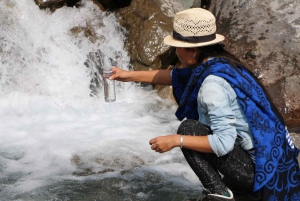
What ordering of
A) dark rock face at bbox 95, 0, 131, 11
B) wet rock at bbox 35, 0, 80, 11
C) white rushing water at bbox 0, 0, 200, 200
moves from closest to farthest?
white rushing water at bbox 0, 0, 200, 200, wet rock at bbox 35, 0, 80, 11, dark rock face at bbox 95, 0, 131, 11

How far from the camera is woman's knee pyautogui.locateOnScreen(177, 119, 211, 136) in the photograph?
3.36 metres

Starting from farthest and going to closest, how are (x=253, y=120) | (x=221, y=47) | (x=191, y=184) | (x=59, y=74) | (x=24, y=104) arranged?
(x=59, y=74) → (x=24, y=104) → (x=191, y=184) → (x=221, y=47) → (x=253, y=120)

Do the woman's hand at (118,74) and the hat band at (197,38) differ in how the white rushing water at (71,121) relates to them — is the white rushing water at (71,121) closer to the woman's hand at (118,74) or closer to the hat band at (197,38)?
the woman's hand at (118,74)

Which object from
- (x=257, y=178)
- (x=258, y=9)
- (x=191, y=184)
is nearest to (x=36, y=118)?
(x=191, y=184)

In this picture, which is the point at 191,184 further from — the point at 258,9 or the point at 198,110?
the point at 258,9

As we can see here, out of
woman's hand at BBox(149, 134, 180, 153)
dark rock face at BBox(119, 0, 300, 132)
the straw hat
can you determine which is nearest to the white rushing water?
woman's hand at BBox(149, 134, 180, 153)

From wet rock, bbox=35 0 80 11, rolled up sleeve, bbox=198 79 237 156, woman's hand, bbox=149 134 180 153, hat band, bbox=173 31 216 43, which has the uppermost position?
hat band, bbox=173 31 216 43

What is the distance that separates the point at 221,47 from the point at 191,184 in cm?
152

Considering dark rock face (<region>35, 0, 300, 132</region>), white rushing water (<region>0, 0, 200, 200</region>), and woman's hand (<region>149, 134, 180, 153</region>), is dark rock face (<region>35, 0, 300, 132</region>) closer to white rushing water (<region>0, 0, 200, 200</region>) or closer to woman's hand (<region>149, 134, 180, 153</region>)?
white rushing water (<region>0, 0, 200, 200</region>)

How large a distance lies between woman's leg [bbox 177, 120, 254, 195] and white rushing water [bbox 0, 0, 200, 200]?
841 mm

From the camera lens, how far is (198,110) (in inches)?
135

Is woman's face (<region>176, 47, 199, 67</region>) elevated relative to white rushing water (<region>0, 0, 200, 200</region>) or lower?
elevated

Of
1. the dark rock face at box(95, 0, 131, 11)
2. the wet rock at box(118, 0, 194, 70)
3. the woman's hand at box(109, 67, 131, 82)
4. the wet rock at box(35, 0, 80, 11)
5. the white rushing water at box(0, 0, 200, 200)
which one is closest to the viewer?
the woman's hand at box(109, 67, 131, 82)

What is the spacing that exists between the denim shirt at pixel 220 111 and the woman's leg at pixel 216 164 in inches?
6.4
